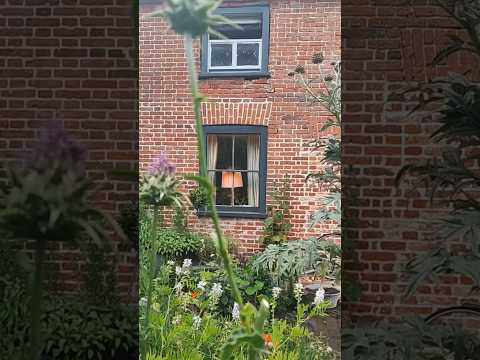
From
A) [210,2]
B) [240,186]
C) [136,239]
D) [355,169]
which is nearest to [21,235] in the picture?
[136,239]

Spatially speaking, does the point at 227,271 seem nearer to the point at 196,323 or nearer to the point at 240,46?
the point at 196,323

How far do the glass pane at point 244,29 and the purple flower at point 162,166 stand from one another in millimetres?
593

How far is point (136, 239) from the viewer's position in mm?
2902

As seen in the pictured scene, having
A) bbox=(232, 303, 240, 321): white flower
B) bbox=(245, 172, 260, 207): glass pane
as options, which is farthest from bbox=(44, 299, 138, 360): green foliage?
bbox=(245, 172, 260, 207): glass pane

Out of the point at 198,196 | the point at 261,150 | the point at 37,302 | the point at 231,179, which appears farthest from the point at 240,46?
the point at 37,302

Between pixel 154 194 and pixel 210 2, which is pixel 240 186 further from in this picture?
pixel 210 2

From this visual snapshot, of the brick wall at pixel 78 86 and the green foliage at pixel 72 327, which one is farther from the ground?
the brick wall at pixel 78 86

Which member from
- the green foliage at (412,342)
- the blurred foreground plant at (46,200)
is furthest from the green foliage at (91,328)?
the green foliage at (412,342)

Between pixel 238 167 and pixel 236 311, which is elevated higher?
pixel 238 167

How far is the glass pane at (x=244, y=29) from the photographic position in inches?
111

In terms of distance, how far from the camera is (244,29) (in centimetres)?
284

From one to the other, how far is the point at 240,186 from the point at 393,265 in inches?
30.4

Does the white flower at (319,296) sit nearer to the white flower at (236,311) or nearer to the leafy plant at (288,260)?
the leafy plant at (288,260)

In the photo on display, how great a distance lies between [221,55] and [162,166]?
0.57m
